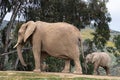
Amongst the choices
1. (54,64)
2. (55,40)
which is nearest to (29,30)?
(55,40)

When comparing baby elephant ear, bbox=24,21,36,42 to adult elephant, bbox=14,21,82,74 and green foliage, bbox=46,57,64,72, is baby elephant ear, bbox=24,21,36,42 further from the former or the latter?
green foliage, bbox=46,57,64,72

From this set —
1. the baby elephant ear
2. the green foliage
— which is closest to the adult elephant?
the baby elephant ear

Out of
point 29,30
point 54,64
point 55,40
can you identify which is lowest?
point 54,64

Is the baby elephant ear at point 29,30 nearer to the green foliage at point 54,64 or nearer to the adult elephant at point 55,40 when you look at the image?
the adult elephant at point 55,40

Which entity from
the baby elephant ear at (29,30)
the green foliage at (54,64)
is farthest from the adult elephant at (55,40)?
the green foliage at (54,64)

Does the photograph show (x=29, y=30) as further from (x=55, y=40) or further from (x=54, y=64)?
(x=54, y=64)

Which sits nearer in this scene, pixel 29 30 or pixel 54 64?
pixel 29 30

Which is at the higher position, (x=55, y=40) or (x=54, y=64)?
(x=55, y=40)

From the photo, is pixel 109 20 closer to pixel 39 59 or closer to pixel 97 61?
pixel 97 61

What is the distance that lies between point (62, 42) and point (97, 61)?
550 cm

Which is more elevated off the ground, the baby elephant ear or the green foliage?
the baby elephant ear

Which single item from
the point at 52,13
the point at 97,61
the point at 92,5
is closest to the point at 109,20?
the point at 92,5

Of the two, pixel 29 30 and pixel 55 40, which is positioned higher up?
pixel 29 30

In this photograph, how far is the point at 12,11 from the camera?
85.5 ft
